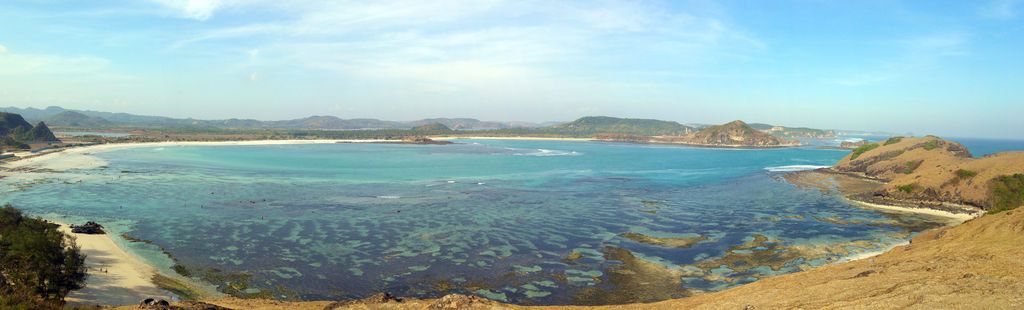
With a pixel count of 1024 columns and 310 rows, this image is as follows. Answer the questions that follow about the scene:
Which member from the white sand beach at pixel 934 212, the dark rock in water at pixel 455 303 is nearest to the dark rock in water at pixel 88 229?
the dark rock in water at pixel 455 303

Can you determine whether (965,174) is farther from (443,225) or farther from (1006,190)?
(443,225)

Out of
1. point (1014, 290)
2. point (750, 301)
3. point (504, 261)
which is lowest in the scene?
point (504, 261)

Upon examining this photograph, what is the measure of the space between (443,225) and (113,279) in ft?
64.9

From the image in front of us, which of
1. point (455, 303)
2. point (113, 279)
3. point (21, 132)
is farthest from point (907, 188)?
point (21, 132)

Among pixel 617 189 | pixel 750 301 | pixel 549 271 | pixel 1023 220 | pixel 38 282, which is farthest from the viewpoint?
pixel 617 189

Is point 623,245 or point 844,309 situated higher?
point 844,309

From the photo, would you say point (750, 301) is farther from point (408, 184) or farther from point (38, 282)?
point (408, 184)

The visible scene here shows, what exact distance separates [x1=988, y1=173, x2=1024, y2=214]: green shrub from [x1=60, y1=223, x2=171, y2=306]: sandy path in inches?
2340

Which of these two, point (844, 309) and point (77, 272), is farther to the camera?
point (77, 272)

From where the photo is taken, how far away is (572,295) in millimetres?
23328

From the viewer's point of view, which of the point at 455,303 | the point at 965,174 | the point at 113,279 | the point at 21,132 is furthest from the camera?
the point at 21,132

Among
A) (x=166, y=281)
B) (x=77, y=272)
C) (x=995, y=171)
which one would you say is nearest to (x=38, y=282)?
(x=77, y=272)

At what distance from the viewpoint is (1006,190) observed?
4591 centimetres

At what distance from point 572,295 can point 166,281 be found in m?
18.3
